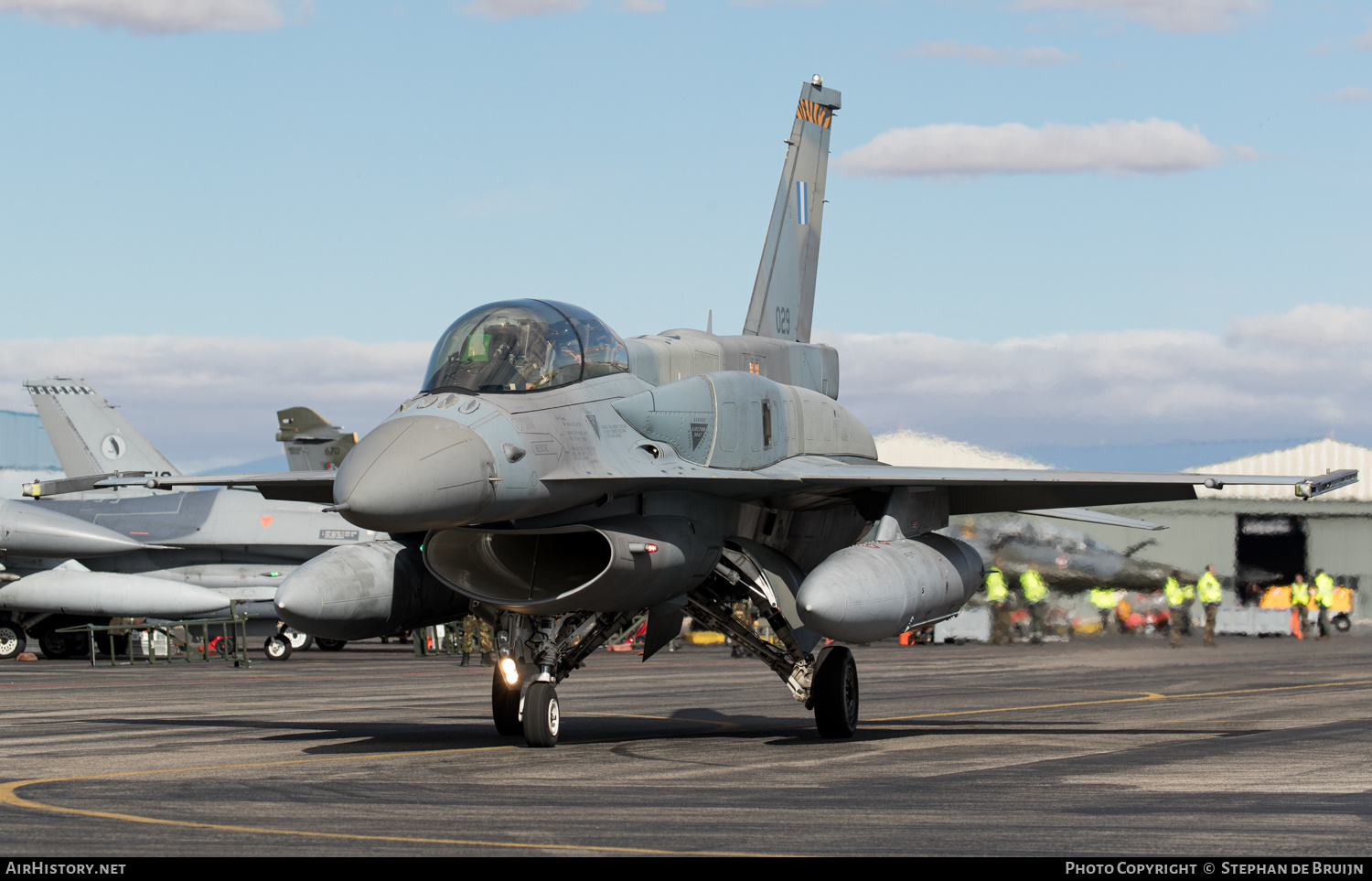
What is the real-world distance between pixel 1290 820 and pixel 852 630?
4.23 m

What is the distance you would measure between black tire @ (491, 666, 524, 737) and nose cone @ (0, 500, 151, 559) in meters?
21.4

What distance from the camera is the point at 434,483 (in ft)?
35.2

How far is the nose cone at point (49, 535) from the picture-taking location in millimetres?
32000

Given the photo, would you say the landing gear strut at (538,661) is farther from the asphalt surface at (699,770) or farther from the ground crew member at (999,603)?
the ground crew member at (999,603)

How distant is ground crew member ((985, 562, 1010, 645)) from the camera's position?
111 ft

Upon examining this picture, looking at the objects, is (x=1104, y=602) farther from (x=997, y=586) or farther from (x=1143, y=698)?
(x=1143, y=698)

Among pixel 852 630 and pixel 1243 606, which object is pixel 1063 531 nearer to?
pixel 1243 606

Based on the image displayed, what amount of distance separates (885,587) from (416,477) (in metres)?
4.07

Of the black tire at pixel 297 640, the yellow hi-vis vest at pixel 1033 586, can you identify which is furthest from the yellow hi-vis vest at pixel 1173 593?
the black tire at pixel 297 640

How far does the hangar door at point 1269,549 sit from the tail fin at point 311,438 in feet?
72.2

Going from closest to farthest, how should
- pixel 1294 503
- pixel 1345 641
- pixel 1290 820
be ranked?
pixel 1290 820, pixel 1345 641, pixel 1294 503

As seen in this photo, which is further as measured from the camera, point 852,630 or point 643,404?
point 643,404

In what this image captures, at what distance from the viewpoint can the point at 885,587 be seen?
12.5 meters
